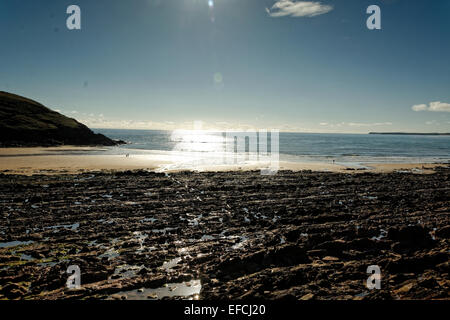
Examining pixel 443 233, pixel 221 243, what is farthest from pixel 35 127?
pixel 443 233

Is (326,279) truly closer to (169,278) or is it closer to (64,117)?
(169,278)

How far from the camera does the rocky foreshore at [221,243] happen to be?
8.04 m

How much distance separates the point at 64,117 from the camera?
96375mm

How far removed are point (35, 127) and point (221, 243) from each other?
3357 inches

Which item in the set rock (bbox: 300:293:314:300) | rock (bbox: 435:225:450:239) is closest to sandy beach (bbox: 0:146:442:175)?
rock (bbox: 435:225:450:239)

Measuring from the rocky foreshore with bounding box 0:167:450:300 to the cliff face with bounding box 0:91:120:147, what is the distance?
58.1 metres

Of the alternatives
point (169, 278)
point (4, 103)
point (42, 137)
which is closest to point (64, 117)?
point (4, 103)

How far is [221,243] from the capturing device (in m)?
11.8

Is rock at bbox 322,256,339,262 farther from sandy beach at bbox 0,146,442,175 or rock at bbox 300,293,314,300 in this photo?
sandy beach at bbox 0,146,442,175

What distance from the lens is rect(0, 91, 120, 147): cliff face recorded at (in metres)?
70.0

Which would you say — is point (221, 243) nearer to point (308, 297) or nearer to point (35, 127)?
point (308, 297)

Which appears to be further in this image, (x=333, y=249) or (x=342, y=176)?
(x=342, y=176)

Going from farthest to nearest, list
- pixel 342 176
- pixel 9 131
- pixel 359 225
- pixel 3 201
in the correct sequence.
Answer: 1. pixel 9 131
2. pixel 342 176
3. pixel 3 201
4. pixel 359 225
